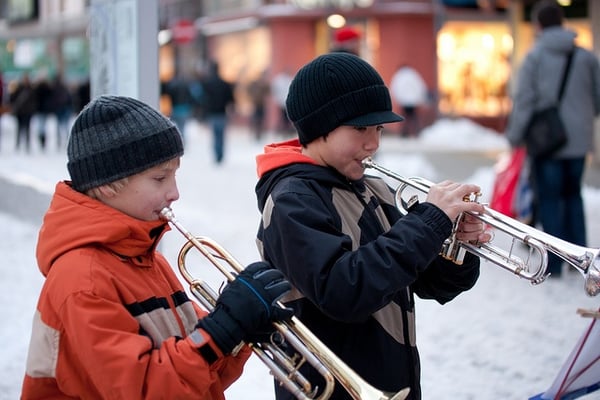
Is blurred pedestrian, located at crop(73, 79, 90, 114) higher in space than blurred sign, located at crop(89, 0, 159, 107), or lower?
lower

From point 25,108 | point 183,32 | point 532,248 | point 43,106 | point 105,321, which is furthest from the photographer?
point 183,32

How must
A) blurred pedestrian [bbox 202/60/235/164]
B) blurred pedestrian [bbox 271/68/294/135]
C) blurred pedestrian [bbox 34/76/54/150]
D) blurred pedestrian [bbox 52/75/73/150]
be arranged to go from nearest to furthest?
blurred pedestrian [bbox 202/60/235/164] → blurred pedestrian [bbox 34/76/54/150] → blurred pedestrian [bbox 52/75/73/150] → blurred pedestrian [bbox 271/68/294/135]

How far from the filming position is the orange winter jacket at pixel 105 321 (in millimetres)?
2043

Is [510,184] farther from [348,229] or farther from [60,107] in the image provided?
[60,107]

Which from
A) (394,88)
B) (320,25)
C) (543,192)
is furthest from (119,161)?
(320,25)

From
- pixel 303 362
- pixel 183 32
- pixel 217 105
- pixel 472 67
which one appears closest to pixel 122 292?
pixel 303 362

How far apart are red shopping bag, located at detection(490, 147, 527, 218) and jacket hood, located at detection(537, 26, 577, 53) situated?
1.42 meters

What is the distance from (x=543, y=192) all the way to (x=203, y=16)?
84.2 feet

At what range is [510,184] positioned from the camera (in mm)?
7934

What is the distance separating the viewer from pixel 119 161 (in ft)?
7.39

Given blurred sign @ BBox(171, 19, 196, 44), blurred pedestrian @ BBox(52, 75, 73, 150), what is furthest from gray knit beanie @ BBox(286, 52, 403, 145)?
blurred sign @ BBox(171, 19, 196, 44)

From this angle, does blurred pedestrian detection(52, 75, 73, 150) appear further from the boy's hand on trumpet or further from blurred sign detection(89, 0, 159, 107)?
the boy's hand on trumpet

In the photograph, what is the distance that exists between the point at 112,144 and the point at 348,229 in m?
0.72

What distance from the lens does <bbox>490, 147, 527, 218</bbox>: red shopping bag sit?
7.88m
